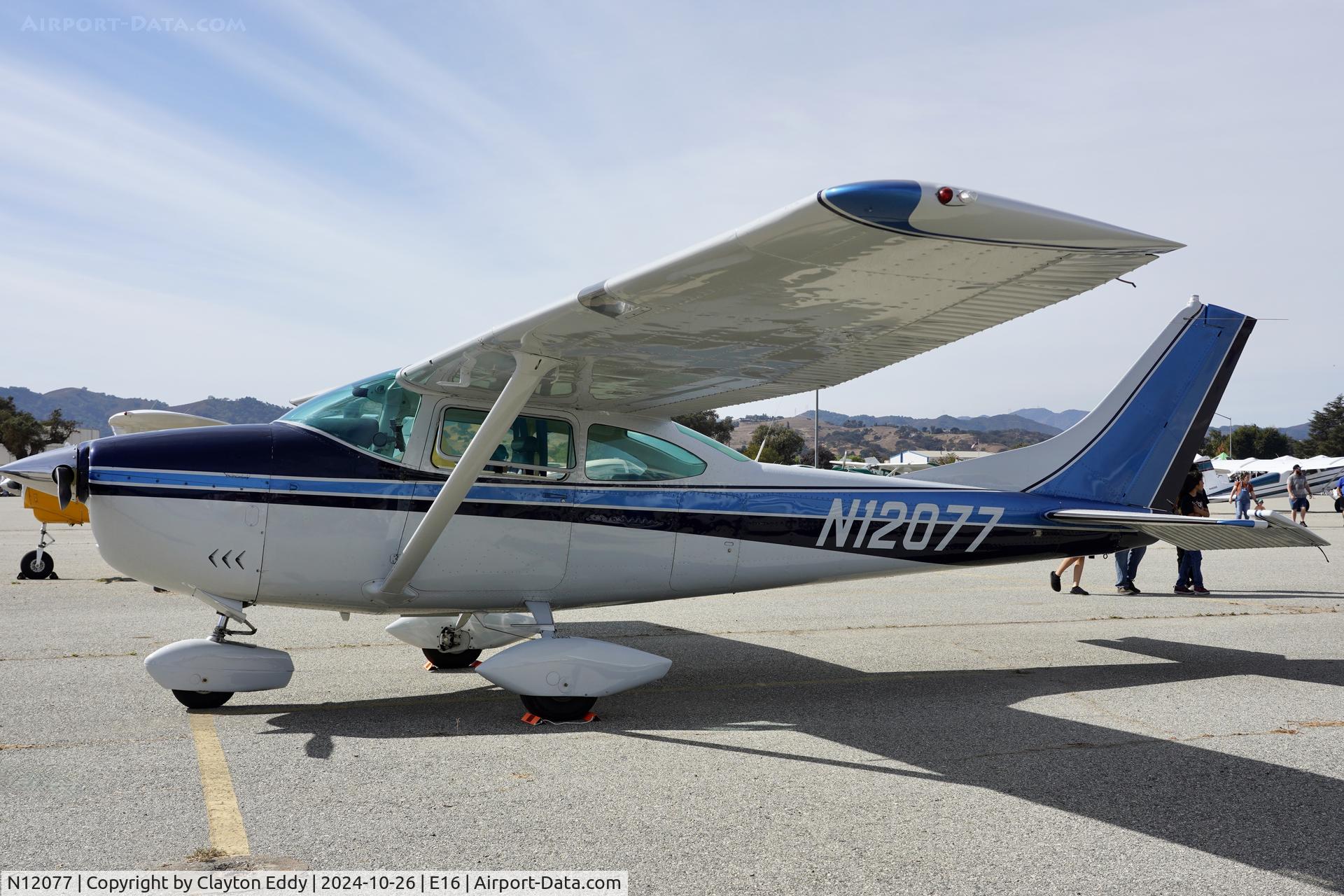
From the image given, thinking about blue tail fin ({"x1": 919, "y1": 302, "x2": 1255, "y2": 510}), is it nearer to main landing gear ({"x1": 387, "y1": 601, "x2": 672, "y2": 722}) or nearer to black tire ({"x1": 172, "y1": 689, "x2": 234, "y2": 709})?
main landing gear ({"x1": 387, "y1": 601, "x2": 672, "y2": 722})

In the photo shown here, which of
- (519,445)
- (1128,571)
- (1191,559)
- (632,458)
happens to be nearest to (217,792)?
(519,445)

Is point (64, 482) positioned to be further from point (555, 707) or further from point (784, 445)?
point (784, 445)

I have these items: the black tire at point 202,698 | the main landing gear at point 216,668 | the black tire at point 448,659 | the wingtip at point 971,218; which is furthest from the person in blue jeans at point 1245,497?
the black tire at point 202,698

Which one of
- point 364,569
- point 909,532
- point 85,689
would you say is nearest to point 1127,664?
point 909,532

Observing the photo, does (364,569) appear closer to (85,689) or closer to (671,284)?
(85,689)

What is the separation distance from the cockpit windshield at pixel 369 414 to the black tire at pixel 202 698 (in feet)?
5.45

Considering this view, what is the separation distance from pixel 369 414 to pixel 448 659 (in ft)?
7.15

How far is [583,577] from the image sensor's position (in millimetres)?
6414

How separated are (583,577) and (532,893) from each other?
11.0ft

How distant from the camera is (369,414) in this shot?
6.08 metres

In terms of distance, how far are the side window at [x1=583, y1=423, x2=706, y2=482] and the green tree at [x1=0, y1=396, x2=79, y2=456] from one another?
85.4 m

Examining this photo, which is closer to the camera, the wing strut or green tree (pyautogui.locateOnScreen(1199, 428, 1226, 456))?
the wing strut

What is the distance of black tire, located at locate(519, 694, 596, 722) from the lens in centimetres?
563

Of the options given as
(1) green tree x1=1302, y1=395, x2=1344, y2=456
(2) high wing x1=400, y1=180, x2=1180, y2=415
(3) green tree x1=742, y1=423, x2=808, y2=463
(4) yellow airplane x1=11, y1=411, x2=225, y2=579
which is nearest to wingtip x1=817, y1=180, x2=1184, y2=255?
(2) high wing x1=400, y1=180, x2=1180, y2=415
